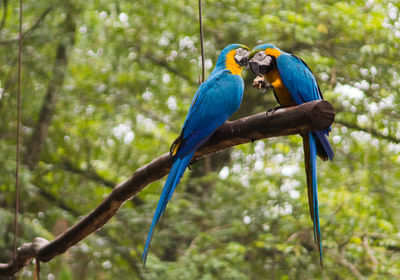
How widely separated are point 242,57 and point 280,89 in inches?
6.4

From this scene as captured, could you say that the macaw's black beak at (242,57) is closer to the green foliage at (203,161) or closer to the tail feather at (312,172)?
the tail feather at (312,172)

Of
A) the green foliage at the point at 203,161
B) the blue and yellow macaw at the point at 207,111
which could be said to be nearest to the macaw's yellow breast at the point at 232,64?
the blue and yellow macaw at the point at 207,111

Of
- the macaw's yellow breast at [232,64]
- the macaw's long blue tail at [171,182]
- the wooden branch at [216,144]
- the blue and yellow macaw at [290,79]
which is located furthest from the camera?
the macaw's yellow breast at [232,64]

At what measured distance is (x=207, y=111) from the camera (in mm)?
1341

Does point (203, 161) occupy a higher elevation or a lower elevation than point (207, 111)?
lower

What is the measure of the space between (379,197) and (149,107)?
2262 millimetres

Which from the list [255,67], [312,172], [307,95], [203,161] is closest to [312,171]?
[312,172]

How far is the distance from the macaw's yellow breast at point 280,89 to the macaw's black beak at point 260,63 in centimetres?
4

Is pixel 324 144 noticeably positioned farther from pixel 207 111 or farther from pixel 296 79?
pixel 207 111

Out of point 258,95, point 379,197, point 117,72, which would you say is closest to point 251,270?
point 379,197

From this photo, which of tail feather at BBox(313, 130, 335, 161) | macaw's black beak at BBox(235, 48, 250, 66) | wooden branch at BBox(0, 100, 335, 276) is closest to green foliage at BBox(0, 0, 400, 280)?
wooden branch at BBox(0, 100, 335, 276)

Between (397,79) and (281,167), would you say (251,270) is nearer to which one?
(281,167)

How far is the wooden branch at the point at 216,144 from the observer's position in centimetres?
106

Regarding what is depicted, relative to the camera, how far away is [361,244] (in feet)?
11.6
